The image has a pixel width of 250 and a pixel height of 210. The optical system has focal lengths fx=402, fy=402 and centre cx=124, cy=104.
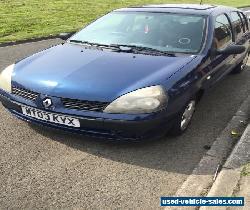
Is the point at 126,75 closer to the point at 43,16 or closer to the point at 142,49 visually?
the point at 142,49

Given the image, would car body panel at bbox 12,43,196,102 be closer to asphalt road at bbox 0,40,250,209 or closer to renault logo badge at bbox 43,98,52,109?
renault logo badge at bbox 43,98,52,109

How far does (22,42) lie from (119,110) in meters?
7.94

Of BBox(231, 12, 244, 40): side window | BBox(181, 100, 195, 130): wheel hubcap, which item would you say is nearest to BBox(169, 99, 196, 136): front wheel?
BBox(181, 100, 195, 130): wheel hubcap

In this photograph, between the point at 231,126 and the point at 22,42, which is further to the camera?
the point at 22,42

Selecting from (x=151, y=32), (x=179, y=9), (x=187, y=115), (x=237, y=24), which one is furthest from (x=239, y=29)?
(x=187, y=115)

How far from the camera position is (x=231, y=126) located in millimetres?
5371

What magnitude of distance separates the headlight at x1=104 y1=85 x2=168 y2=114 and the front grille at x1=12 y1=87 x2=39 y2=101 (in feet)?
2.78

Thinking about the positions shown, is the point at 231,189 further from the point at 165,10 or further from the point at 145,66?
the point at 165,10

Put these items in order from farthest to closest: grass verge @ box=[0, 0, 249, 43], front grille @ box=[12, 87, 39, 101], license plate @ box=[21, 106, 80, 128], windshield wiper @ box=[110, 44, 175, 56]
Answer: grass verge @ box=[0, 0, 249, 43], windshield wiper @ box=[110, 44, 175, 56], front grille @ box=[12, 87, 39, 101], license plate @ box=[21, 106, 80, 128]

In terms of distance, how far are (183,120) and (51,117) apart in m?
1.63

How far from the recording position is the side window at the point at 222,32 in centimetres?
576

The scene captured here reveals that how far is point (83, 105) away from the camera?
4184mm

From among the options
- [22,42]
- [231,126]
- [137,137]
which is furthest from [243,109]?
[22,42]

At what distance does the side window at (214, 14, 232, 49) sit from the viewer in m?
5.76
